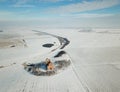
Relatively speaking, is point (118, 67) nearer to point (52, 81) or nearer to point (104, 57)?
point (104, 57)

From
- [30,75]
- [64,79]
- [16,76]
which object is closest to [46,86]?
[64,79]

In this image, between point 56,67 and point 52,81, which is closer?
point 52,81

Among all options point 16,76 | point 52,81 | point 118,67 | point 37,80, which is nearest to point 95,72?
point 118,67

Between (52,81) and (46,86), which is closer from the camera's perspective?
(46,86)

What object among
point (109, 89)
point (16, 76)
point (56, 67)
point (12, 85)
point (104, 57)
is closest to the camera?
point (109, 89)

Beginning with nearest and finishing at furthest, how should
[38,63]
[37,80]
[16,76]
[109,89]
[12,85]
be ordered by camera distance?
[109,89], [12,85], [37,80], [16,76], [38,63]

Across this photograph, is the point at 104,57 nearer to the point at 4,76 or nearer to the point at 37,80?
the point at 37,80
